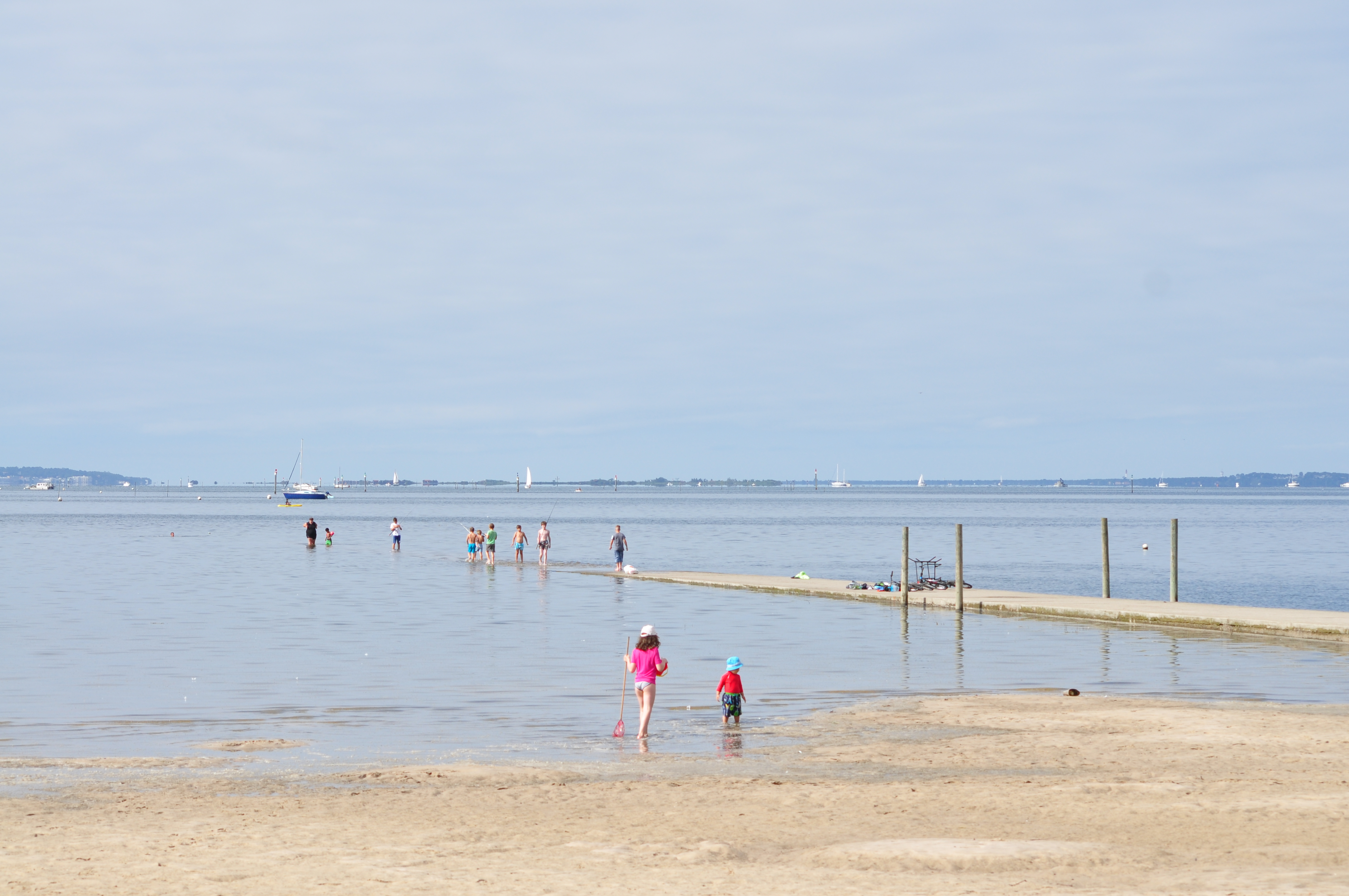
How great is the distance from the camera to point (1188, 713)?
2122 centimetres

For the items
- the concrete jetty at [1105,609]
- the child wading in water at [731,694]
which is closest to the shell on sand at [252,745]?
the child wading in water at [731,694]

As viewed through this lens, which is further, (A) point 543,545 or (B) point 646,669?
(A) point 543,545

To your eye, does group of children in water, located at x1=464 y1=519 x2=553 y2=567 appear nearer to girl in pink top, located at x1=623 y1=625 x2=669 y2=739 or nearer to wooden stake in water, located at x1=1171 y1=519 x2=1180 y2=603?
wooden stake in water, located at x1=1171 y1=519 x2=1180 y2=603

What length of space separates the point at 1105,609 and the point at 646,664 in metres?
23.3

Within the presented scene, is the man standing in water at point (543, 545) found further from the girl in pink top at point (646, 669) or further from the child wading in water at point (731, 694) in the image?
the girl in pink top at point (646, 669)

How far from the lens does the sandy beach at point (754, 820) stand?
1169cm

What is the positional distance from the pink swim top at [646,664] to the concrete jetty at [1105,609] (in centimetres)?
2019

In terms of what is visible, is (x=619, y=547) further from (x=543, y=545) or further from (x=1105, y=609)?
(x=1105, y=609)

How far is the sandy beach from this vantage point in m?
11.7

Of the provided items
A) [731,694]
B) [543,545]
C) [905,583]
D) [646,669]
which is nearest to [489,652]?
[731,694]

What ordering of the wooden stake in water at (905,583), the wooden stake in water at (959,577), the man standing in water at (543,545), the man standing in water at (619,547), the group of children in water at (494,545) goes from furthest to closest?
1. the group of children in water at (494,545)
2. the man standing in water at (543,545)
3. the man standing in water at (619,547)
4. the wooden stake in water at (905,583)
5. the wooden stake in water at (959,577)

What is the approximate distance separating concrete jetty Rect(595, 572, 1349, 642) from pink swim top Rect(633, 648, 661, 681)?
20.2m

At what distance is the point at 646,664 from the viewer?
20.0m

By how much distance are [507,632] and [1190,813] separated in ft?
79.3
